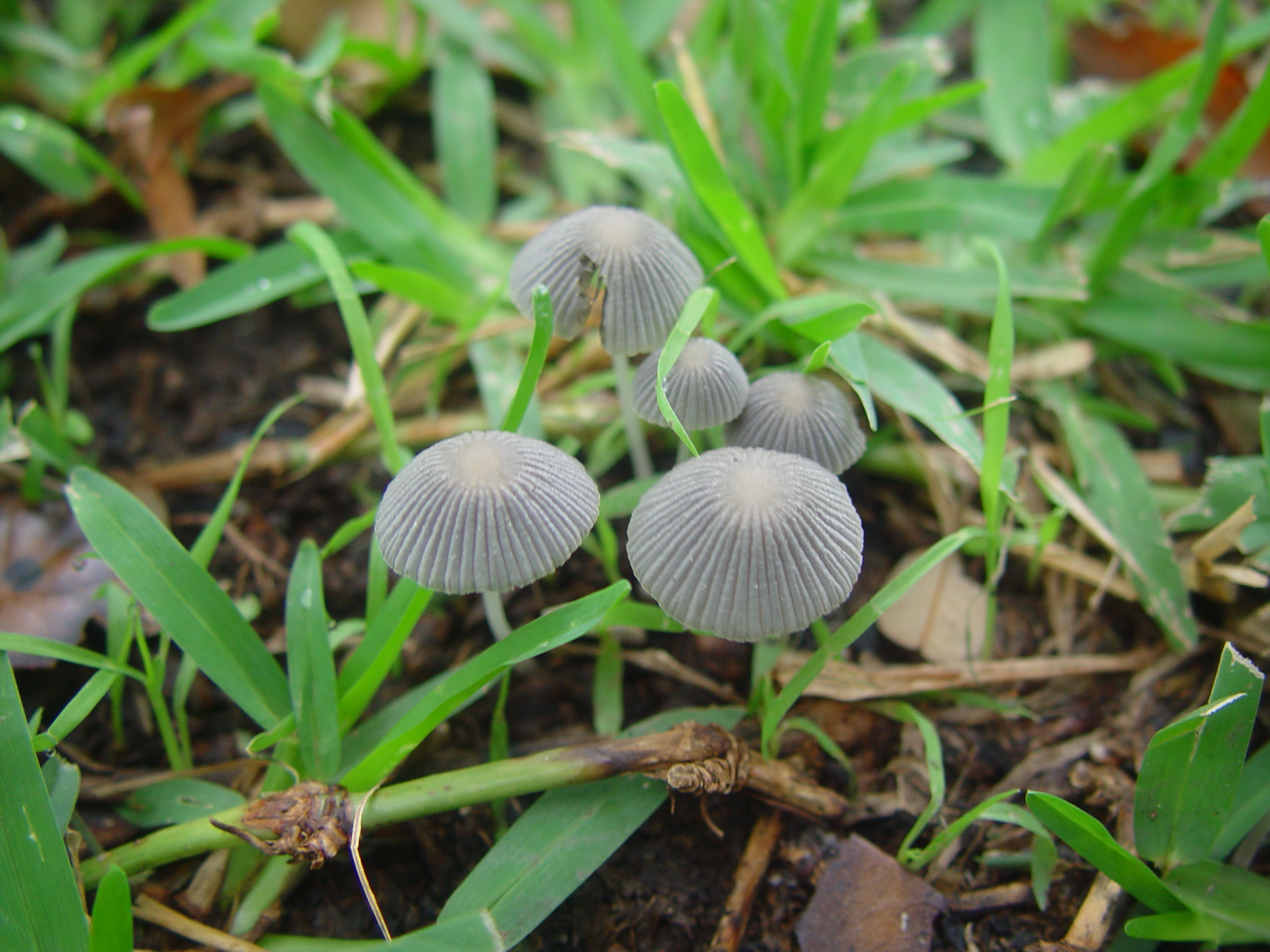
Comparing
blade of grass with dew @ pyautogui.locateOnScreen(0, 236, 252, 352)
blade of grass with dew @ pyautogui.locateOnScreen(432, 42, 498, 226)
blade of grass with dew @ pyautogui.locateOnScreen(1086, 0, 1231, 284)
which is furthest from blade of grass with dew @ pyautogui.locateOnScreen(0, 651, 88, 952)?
blade of grass with dew @ pyautogui.locateOnScreen(1086, 0, 1231, 284)

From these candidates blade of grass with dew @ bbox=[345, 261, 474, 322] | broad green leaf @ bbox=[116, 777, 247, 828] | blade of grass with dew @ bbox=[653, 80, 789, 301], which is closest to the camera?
broad green leaf @ bbox=[116, 777, 247, 828]

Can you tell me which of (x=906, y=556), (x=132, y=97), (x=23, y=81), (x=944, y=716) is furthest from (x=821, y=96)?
(x=23, y=81)

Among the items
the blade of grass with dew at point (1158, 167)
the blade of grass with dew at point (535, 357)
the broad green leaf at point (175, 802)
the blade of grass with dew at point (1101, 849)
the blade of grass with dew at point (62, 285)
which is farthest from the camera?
the blade of grass with dew at point (62, 285)

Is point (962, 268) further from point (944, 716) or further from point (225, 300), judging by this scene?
point (225, 300)

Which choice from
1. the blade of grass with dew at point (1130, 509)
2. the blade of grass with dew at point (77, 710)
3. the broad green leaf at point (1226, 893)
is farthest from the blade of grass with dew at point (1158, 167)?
the blade of grass with dew at point (77, 710)

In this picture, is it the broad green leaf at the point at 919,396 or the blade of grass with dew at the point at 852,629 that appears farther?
the broad green leaf at the point at 919,396

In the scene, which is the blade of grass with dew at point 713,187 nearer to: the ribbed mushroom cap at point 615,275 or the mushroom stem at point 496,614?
the ribbed mushroom cap at point 615,275

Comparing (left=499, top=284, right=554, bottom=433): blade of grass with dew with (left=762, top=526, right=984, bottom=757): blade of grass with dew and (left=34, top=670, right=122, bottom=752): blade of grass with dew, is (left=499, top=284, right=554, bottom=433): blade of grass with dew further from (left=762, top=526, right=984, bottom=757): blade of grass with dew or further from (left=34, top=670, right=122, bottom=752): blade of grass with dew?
(left=34, top=670, right=122, bottom=752): blade of grass with dew
